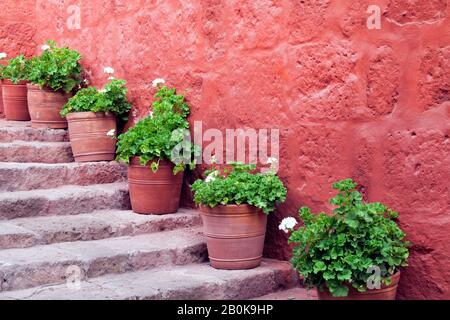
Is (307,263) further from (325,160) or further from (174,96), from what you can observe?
(174,96)

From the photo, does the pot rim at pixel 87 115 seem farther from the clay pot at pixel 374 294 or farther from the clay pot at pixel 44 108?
the clay pot at pixel 374 294

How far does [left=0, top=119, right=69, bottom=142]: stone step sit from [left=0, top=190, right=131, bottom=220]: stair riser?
1.03 m

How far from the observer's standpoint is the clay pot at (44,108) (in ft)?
18.4

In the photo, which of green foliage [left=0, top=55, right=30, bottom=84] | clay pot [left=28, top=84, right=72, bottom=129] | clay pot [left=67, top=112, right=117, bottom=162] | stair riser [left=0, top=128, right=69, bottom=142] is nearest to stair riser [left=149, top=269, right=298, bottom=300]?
clay pot [left=67, top=112, right=117, bottom=162]

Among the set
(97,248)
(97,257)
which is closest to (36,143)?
(97,248)

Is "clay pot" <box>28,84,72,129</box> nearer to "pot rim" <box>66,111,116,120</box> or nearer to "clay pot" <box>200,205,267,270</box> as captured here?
"pot rim" <box>66,111,116,120</box>

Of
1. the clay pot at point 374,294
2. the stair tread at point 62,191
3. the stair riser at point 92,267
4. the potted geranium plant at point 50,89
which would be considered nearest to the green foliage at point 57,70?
the potted geranium plant at point 50,89

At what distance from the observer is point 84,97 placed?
524 cm

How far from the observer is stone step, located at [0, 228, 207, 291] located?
3.53 m

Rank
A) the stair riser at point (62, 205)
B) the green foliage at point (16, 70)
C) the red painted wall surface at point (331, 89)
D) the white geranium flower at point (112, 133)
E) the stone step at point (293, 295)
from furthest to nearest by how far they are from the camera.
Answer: the green foliage at point (16, 70)
the white geranium flower at point (112, 133)
the stair riser at point (62, 205)
the stone step at point (293, 295)
the red painted wall surface at point (331, 89)

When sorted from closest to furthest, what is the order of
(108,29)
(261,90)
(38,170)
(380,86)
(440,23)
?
(440,23) → (380,86) → (261,90) → (38,170) → (108,29)

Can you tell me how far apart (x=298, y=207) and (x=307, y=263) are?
0.74 meters

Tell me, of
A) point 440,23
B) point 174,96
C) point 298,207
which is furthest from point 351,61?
point 174,96

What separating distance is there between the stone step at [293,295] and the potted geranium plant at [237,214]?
0.22 metres
